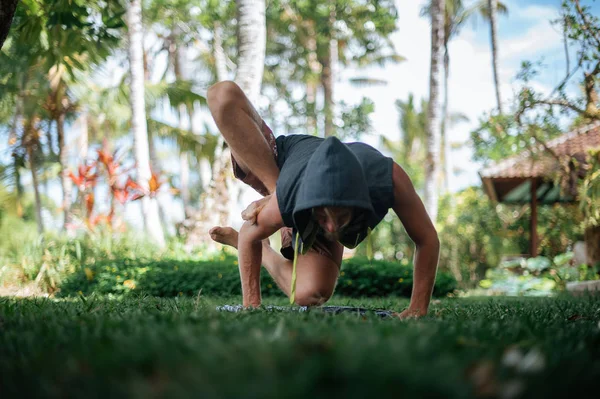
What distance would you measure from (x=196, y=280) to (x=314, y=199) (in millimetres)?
4943

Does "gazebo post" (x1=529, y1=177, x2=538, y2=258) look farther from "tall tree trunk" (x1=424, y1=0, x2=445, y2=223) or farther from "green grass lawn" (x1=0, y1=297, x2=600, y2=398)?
"green grass lawn" (x1=0, y1=297, x2=600, y2=398)

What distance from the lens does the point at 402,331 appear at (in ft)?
6.08

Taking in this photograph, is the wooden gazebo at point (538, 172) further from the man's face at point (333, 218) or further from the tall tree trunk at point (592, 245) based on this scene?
the man's face at point (333, 218)

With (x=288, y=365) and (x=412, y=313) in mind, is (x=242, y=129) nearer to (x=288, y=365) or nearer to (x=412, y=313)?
(x=412, y=313)

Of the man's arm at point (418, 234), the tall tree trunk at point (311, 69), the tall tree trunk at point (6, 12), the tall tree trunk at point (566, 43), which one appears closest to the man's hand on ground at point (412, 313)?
the man's arm at point (418, 234)

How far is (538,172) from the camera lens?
13.7 meters

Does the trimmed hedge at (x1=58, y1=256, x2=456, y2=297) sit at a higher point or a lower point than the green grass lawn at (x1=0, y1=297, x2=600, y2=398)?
lower

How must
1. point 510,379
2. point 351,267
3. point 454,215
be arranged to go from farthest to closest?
point 454,215 → point 351,267 → point 510,379

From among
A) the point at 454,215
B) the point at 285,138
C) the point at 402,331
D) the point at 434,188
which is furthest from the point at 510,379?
the point at 454,215

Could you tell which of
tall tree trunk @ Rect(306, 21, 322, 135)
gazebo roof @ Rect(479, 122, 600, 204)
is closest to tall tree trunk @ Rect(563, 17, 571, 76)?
gazebo roof @ Rect(479, 122, 600, 204)

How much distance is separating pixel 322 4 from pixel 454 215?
1005 cm

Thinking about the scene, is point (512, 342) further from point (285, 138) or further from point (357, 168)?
point (285, 138)

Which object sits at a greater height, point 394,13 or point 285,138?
point 394,13

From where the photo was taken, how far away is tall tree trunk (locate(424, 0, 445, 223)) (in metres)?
15.5
